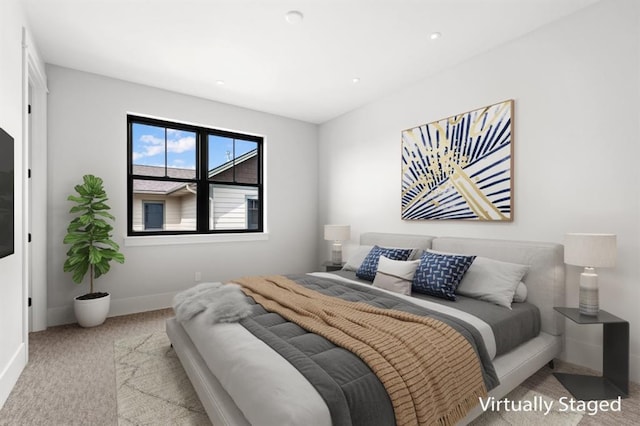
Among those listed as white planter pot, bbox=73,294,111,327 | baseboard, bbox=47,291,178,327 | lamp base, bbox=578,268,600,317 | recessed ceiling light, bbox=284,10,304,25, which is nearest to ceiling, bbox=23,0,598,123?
recessed ceiling light, bbox=284,10,304,25

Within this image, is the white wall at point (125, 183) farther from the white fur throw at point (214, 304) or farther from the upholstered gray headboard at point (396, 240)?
the white fur throw at point (214, 304)

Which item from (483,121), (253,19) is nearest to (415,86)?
(483,121)

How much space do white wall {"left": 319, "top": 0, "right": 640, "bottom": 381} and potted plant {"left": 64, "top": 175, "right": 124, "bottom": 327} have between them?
3.56 meters

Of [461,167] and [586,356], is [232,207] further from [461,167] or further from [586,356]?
[586,356]

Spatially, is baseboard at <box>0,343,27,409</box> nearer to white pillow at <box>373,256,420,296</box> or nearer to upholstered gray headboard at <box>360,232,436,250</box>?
white pillow at <box>373,256,420,296</box>

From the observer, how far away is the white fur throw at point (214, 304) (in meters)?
2.01

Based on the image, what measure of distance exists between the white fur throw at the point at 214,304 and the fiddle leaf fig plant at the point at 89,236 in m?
1.34

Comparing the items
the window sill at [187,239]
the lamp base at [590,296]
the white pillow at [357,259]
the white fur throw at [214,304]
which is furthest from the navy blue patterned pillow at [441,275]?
the window sill at [187,239]

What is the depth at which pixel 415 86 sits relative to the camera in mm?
3688

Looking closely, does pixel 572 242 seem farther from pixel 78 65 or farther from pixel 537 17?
pixel 78 65

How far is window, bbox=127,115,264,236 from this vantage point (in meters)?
3.95

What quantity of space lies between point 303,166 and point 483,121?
9.24ft

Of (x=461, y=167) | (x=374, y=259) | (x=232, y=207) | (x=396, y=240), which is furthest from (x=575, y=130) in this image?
(x=232, y=207)

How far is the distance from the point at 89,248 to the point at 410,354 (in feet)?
10.6
